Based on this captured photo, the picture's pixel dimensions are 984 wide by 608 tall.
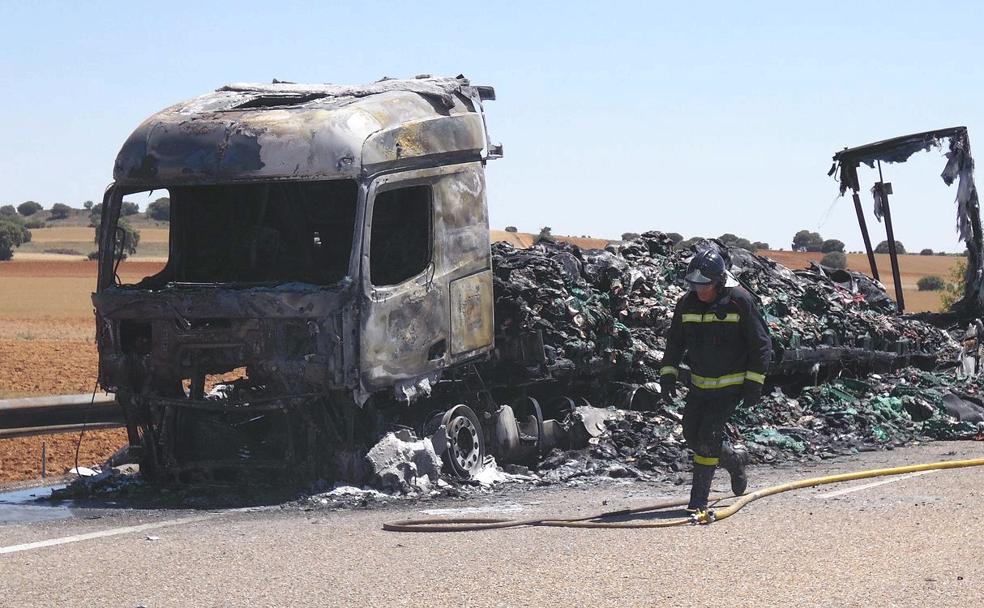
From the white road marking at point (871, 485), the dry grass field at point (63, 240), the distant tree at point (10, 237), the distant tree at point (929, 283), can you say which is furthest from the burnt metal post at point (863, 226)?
the distant tree at point (10, 237)

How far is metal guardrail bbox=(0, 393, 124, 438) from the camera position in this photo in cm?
1249

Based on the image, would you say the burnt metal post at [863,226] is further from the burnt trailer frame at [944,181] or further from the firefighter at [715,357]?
the firefighter at [715,357]

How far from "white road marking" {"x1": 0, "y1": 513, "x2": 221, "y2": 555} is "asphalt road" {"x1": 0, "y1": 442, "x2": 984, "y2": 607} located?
13 millimetres

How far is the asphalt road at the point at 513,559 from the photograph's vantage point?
6582 mm

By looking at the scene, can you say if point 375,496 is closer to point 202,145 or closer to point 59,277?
point 202,145

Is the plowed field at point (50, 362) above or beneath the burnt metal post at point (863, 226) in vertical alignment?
beneath

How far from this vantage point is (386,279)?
38.1 ft

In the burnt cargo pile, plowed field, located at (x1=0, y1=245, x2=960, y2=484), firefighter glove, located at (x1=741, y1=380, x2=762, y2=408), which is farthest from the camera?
plowed field, located at (x1=0, y1=245, x2=960, y2=484)

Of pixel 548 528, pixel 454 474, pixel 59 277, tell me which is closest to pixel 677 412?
pixel 454 474

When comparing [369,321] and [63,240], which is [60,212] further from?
[369,321]

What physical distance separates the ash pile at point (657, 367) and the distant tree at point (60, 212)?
12955 cm

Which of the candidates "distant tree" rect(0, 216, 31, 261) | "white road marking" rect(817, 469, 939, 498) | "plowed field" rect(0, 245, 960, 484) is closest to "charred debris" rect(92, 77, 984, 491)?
"plowed field" rect(0, 245, 960, 484)

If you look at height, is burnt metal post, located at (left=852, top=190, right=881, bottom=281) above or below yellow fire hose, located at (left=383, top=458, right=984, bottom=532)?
above

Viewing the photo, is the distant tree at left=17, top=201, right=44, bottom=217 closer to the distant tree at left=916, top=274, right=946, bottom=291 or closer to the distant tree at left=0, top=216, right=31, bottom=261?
the distant tree at left=0, top=216, right=31, bottom=261
